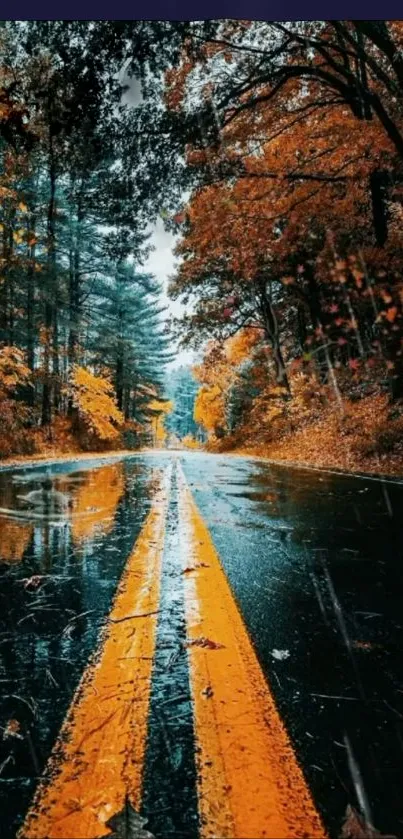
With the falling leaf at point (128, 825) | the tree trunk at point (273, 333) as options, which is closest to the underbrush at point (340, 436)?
the tree trunk at point (273, 333)

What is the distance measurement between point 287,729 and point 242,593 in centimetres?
116

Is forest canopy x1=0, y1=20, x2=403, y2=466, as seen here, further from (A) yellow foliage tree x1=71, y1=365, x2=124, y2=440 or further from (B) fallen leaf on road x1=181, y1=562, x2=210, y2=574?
(B) fallen leaf on road x1=181, y1=562, x2=210, y2=574

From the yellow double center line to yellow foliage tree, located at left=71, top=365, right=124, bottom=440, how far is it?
19.0 meters

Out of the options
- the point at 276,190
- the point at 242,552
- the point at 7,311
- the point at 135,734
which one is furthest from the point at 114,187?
the point at 7,311

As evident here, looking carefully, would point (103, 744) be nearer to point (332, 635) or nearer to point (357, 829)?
point (357, 829)

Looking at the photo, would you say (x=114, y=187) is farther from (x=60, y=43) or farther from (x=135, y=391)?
(x=135, y=391)

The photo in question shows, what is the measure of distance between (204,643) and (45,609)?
0.78m

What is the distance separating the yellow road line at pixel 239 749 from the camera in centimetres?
100

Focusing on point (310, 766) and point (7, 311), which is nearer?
point (310, 766)

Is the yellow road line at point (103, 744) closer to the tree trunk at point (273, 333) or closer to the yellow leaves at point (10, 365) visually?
the yellow leaves at point (10, 365)

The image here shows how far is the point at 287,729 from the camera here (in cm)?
134

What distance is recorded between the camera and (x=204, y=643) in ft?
6.16

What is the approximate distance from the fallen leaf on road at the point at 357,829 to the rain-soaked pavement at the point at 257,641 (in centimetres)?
1

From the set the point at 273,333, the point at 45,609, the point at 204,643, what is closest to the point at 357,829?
the point at 204,643
